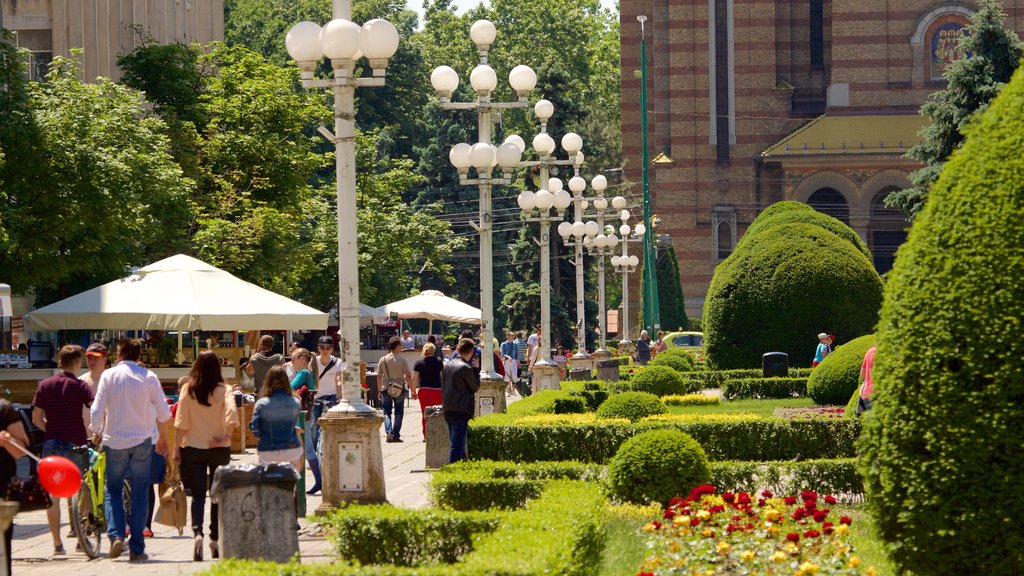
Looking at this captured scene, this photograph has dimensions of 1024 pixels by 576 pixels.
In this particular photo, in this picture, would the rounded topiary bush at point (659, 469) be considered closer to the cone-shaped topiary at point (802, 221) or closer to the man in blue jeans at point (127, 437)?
the man in blue jeans at point (127, 437)

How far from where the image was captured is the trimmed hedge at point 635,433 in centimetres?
1759

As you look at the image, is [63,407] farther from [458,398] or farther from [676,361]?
[676,361]

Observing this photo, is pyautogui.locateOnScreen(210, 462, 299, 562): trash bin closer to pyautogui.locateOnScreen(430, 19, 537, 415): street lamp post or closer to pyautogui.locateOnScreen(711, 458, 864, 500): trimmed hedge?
pyautogui.locateOnScreen(711, 458, 864, 500): trimmed hedge

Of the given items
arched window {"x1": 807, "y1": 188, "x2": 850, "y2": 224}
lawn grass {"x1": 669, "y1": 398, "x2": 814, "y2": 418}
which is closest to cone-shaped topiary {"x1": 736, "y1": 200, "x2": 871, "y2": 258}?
lawn grass {"x1": 669, "y1": 398, "x2": 814, "y2": 418}

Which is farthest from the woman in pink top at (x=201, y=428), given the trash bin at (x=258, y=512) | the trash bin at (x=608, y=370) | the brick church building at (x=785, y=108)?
the brick church building at (x=785, y=108)

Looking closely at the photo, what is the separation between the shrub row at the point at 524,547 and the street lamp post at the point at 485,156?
8792 millimetres

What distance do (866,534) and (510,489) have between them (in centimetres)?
293

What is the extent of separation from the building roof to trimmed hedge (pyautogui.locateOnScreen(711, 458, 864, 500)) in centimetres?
4658

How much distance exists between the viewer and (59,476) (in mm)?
8328

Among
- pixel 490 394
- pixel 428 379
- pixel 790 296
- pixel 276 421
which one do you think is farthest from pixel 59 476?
pixel 790 296

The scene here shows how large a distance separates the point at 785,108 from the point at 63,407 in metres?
54.4

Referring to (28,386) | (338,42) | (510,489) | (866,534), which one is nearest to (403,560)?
(510,489)

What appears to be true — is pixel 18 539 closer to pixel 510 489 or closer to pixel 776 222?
pixel 510 489

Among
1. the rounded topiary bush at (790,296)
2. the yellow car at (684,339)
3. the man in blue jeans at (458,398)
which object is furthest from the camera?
the yellow car at (684,339)
